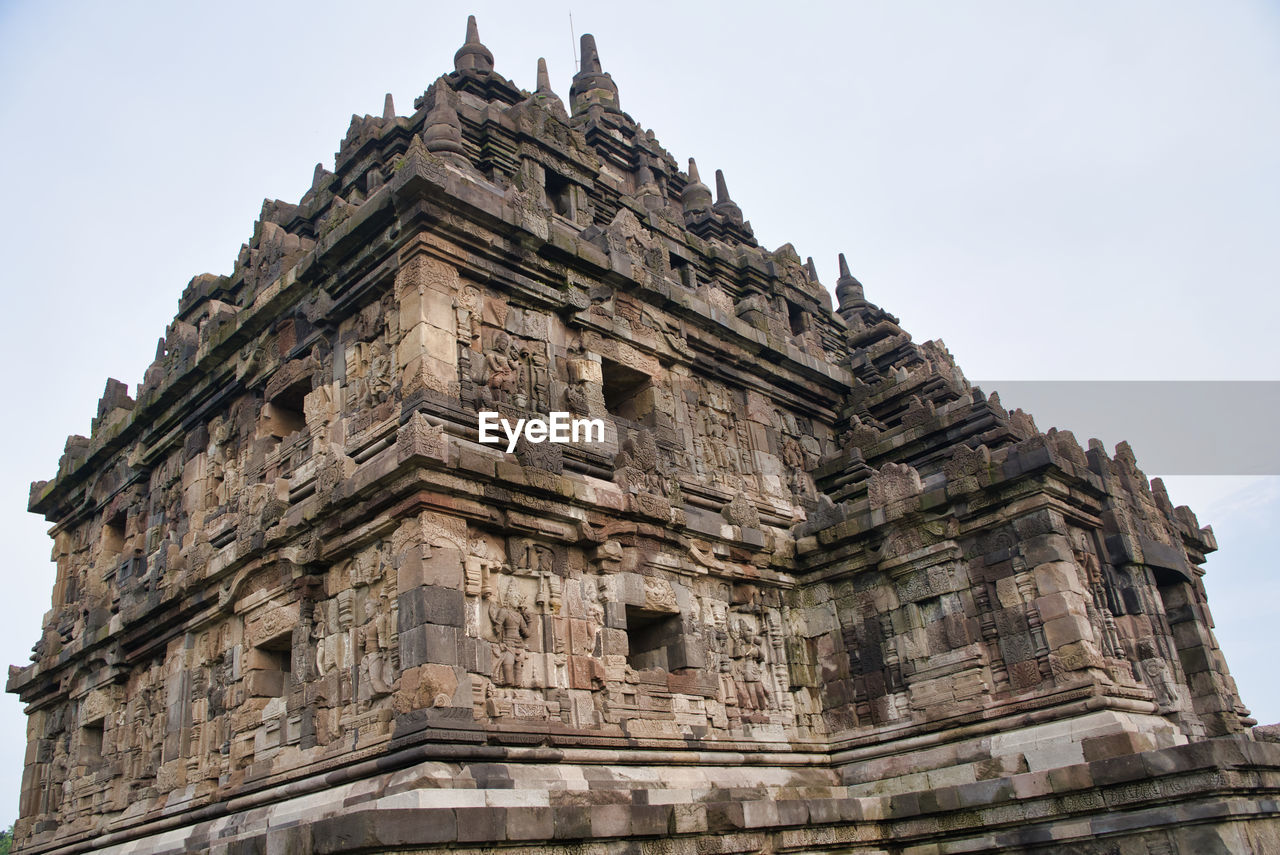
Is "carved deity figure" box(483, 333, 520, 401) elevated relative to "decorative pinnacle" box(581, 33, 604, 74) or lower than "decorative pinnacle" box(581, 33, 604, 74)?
lower

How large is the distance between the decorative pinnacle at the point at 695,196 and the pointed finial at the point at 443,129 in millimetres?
7896

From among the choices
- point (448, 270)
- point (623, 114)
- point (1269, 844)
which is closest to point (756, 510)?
point (448, 270)

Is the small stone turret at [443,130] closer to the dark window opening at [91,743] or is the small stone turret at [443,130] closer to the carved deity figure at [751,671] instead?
the carved deity figure at [751,671]

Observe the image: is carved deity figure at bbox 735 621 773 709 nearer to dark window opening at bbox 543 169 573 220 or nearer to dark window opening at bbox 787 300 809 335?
dark window opening at bbox 543 169 573 220

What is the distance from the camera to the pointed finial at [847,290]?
2533cm

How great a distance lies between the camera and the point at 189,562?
45.2 feet

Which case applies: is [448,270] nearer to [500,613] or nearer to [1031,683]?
[500,613]

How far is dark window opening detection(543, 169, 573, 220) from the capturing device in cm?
1511

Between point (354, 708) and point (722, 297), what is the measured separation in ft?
31.4

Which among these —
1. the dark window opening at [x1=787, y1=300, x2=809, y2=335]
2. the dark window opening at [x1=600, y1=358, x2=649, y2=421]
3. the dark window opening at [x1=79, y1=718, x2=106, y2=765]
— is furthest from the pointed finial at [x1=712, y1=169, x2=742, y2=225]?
the dark window opening at [x1=79, y1=718, x2=106, y2=765]

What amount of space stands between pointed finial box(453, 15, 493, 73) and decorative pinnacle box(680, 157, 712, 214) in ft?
17.5

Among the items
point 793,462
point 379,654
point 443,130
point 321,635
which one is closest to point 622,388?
point 793,462

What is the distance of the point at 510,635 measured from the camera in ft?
33.5

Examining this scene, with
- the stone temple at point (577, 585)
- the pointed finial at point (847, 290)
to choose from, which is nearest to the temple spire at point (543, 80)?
the stone temple at point (577, 585)
